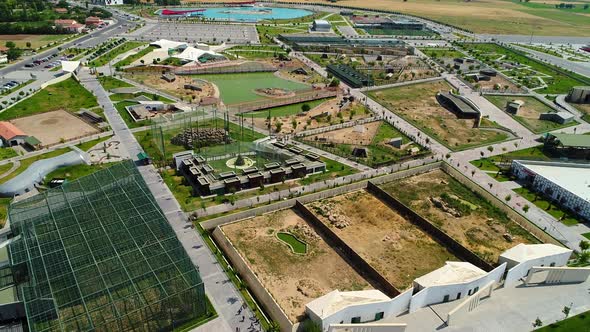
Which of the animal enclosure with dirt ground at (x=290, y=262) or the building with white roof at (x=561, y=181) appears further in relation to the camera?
the building with white roof at (x=561, y=181)

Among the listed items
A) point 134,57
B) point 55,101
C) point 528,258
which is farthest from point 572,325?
point 134,57

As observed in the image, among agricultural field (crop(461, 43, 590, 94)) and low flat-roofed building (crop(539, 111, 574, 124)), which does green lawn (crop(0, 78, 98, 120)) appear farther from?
agricultural field (crop(461, 43, 590, 94))

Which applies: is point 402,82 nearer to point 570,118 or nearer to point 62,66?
point 570,118

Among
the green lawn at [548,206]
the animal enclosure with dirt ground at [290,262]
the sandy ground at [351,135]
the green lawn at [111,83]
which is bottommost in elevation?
the animal enclosure with dirt ground at [290,262]

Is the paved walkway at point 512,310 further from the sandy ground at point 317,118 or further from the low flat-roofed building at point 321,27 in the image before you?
the low flat-roofed building at point 321,27

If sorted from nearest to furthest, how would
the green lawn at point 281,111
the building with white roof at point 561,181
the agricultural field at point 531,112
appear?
the building with white roof at point 561,181 < the green lawn at point 281,111 < the agricultural field at point 531,112

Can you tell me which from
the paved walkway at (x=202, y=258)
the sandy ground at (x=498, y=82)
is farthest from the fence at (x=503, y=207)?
the sandy ground at (x=498, y=82)

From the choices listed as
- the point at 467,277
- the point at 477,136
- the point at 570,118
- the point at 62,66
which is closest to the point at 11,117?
the point at 62,66

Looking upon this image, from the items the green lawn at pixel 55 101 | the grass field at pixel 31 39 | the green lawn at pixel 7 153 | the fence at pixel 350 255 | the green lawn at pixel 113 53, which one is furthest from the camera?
the grass field at pixel 31 39

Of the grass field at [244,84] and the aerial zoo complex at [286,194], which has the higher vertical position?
the grass field at [244,84]
